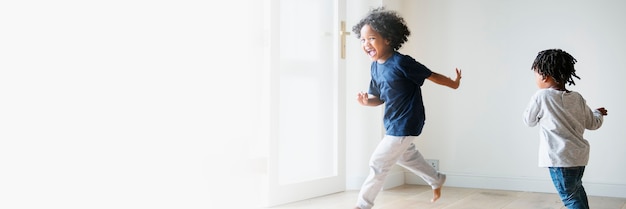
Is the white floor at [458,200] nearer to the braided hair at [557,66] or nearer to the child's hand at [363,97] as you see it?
the child's hand at [363,97]

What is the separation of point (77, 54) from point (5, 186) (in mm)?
467

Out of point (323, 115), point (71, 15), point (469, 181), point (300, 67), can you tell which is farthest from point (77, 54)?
point (469, 181)

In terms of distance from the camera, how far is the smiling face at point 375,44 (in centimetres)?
235

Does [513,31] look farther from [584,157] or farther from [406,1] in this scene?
[584,157]

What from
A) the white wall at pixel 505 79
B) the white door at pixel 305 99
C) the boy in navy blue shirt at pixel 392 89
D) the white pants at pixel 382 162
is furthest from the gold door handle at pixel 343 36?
the white pants at pixel 382 162

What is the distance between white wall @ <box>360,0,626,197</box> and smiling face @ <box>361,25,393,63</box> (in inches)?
58.8

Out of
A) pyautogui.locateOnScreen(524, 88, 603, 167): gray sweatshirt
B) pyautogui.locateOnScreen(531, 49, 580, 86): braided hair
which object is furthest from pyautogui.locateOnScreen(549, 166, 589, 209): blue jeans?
pyautogui.locateOnScreen(531, 49, 580, 86): braided hair

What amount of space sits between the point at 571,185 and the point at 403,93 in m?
0.69

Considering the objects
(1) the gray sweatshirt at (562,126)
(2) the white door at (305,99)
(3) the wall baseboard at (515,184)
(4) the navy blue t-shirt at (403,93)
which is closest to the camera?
(1) the gray sweatshirt at (562,126)

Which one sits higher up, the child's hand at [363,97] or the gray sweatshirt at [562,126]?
the child's hand at [363,97]

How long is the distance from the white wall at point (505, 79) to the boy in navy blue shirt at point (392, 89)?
1.42 m

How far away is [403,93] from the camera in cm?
229

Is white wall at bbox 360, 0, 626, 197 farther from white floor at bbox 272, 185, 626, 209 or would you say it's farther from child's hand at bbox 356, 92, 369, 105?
child's hand at bbox 356, 92, 369, 105

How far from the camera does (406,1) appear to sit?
12.9ft
